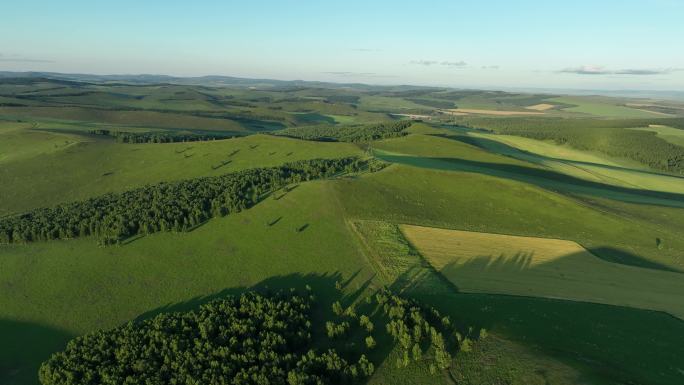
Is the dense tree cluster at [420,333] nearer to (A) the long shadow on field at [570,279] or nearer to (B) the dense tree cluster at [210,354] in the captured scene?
(B) the dense tree cluster at [210,354]

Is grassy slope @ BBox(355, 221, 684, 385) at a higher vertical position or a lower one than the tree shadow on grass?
lower

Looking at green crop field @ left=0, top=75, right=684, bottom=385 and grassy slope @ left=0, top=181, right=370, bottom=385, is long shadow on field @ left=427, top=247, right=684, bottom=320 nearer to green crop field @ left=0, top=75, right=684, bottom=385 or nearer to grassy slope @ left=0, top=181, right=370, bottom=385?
green crop field @ left=0, top=75, right=684, bottom=385

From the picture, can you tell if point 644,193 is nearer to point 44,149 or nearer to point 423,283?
point 423,283

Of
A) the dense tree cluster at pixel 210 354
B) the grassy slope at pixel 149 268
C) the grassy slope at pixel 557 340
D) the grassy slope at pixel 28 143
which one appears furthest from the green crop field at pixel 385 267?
the grassy slope at pixel 28 143

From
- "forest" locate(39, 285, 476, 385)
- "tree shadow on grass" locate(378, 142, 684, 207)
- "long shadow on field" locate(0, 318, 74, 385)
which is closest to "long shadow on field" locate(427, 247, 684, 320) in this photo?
"forest" locate(39, 285, 476, 385)

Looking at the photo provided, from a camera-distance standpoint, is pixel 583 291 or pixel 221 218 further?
pixel 221 218

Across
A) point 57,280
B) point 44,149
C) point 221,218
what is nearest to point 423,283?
point 221,218

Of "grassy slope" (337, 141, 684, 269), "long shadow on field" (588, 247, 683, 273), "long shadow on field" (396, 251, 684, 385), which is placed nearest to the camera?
"long shadow on field" (396, 251, 684, 385)
